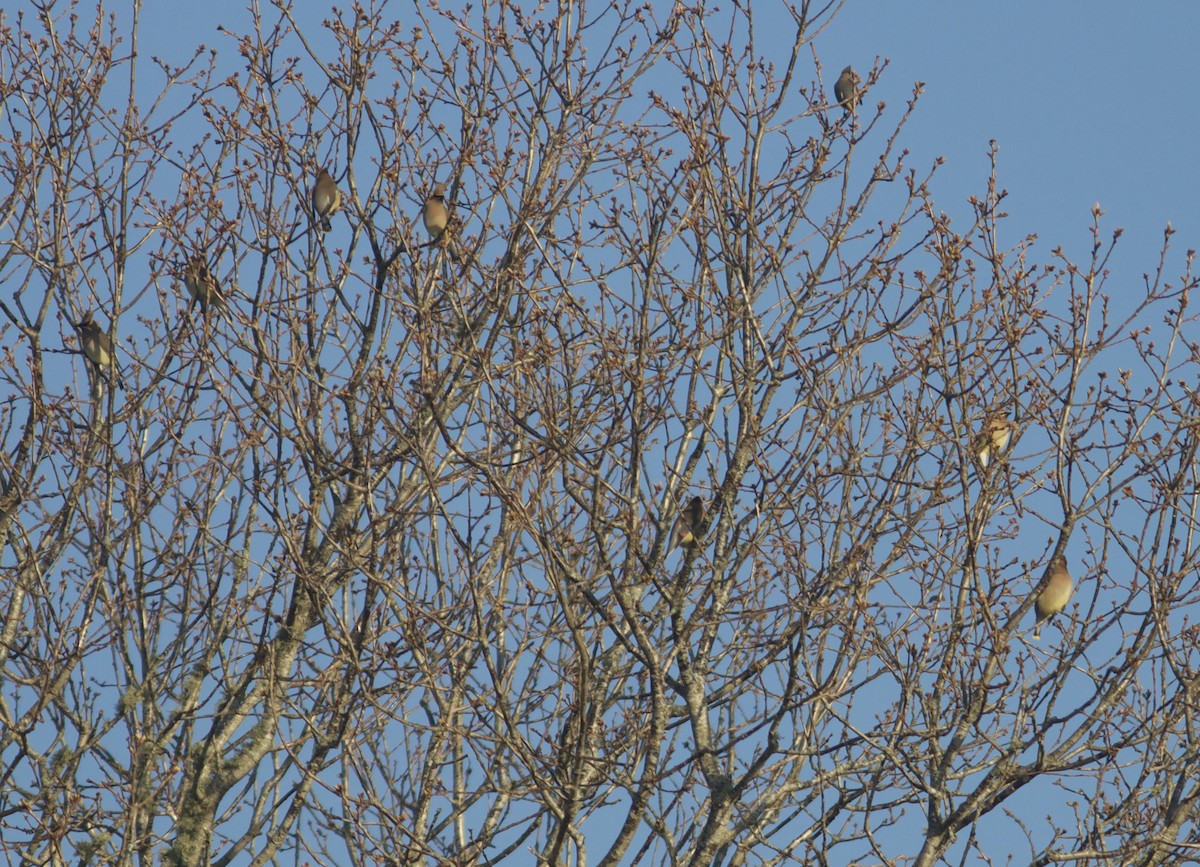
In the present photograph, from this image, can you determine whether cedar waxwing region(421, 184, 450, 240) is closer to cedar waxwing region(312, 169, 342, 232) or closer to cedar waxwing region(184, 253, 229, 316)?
cedar waxwing region(312, 169, 342, 232)

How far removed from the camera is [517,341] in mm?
5402

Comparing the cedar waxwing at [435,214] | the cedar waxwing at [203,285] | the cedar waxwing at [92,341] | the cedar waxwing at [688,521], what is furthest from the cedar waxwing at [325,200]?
the cedar waxwing at [688,521]

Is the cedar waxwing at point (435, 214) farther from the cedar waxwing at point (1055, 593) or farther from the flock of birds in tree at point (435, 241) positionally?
the cedar waxwing at point (1055, 593)

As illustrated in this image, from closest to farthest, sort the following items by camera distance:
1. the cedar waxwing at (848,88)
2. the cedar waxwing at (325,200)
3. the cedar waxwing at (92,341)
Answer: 1. the cedar waxwing at (848,88)
2. the cedar waxwing at (325,200)
3. the cedar waxwing at (92,341)

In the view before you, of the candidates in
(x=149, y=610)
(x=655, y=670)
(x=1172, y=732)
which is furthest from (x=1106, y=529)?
(x=149, y=610)

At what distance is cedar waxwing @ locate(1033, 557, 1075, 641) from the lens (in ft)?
18.1

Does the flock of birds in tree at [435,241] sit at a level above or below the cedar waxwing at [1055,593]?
above

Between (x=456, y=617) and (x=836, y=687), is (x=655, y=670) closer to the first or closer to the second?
(x=836, y=687)

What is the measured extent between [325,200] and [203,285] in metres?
0.97

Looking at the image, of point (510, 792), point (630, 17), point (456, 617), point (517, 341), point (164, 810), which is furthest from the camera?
point (630, 17)

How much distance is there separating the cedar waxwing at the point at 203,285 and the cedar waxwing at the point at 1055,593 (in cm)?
315

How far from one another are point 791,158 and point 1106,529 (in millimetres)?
2199

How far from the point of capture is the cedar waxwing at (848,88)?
21.5 feet

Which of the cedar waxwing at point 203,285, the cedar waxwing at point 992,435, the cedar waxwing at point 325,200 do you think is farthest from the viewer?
the cedar waxwing at point 325,200
